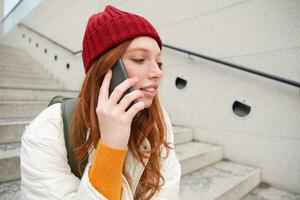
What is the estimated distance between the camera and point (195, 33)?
269 centimetres

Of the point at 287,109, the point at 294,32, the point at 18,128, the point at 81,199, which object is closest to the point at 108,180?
the point at 81,199

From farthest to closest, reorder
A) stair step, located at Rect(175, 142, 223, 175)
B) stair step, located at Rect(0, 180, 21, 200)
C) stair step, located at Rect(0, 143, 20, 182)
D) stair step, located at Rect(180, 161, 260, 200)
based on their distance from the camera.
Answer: stair step, located at Rect(175, 142, 223, 175) < stair step, located at Rect(180, 161, 260, 200) < stair step, located at Rect(0, 143, 20, 182) < stair step, located at Rect(0, 180, 21, 200)

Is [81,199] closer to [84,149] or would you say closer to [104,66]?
[84,149]

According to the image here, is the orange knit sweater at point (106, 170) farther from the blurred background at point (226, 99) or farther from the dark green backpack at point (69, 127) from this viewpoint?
the blurred background at point (226, 99)

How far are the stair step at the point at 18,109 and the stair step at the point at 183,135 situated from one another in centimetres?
161

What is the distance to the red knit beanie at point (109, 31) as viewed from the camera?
78cm

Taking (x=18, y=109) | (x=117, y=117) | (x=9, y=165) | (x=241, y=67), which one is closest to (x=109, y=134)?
(x=117, y=117)

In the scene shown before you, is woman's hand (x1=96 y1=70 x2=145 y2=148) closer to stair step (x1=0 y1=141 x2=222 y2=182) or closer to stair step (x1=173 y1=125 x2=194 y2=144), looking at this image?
stair step (x1=0 y1=141 x2=222 y2=182)

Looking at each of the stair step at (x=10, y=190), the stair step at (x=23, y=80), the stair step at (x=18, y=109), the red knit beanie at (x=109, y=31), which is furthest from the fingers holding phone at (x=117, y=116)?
the stair step at (x=23, y=80)

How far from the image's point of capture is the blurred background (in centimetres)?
193

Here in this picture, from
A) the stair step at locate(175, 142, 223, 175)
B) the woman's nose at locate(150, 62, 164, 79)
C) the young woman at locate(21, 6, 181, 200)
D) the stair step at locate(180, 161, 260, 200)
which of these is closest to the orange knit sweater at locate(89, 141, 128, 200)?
the young woman at locate(21, 6, 181, 200)

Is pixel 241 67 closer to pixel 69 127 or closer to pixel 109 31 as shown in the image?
pixel 109 31

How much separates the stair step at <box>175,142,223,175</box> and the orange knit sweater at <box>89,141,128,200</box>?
4.58 feet

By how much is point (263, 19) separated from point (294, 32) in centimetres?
32
